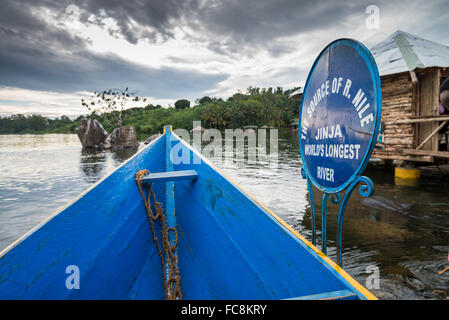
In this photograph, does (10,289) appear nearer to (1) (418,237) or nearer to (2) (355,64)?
(2) (355,64)

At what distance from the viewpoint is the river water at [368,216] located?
129 inches

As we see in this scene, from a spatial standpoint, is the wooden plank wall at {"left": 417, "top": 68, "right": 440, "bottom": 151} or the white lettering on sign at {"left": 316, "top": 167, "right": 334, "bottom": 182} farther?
the wooden plank wall at {"left": 417, "top": 68, "right": 440, "bottom": 151}

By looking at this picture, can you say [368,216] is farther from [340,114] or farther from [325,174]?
[340,114]

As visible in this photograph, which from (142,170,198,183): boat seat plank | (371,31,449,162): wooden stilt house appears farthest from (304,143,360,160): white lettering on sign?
(371,31,449,162): wooden stilt house

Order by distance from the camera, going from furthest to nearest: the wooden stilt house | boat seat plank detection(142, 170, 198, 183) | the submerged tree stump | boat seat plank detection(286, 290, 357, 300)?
the submerged tree stump < the wooden stilt house < boat seat plank detection(142, 170, 198, 183) < boat seat plank detection(286, 290, 357, 300)

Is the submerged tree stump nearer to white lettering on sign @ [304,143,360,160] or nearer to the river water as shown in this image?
the river water

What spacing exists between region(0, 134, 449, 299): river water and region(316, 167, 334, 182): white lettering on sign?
6.64ft

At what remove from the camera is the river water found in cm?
329

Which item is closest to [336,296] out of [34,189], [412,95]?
[412,95]

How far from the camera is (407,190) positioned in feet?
23.5

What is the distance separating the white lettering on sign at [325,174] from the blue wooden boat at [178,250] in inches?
17.4

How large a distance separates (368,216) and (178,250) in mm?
4228

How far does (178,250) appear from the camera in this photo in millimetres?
3070

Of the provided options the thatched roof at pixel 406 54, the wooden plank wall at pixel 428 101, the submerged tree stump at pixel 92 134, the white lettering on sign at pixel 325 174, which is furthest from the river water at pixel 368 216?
the submerged tree stump at pixel 92 134
